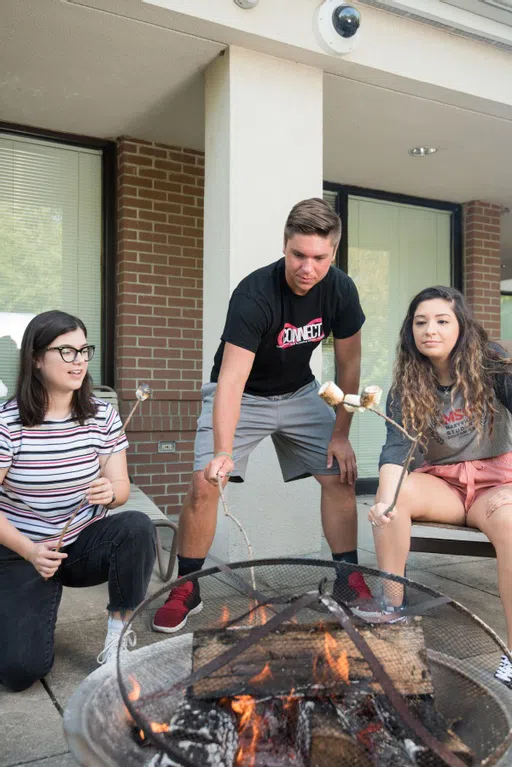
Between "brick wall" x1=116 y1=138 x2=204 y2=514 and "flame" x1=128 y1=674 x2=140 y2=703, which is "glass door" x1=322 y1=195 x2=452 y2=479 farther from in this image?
"flame" x1=128 y1=674 x2=140 y2=703

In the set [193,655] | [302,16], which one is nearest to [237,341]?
[193,655]

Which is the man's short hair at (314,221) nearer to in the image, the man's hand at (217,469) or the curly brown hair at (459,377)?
the curly brown hair at (459,377)

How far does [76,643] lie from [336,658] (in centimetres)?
131

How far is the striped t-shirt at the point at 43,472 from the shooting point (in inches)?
84.5

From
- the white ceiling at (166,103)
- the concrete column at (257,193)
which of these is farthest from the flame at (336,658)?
the white ceiling at (166,103)

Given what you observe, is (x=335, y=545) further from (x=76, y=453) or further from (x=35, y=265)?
(x=35, y=265)

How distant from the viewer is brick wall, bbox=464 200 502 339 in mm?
6172

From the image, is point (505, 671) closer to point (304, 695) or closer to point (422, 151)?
point (304, 695)

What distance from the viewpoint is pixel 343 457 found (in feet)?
9.13

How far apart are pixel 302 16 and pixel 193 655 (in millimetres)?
3225

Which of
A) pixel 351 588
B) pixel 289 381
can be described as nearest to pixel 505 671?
pixel 351 588

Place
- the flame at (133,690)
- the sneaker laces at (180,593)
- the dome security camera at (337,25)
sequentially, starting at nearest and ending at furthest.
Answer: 1. the flame at (133,690)
2. the sneaker laces at (180,593)
3. the dome security camera at (337,25)

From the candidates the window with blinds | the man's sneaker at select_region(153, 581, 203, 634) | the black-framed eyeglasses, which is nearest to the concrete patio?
the man's sneaker at select_region(153, 581, 203, 634)

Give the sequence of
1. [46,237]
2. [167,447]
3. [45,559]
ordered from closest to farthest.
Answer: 1. [45,559]
2. [46,237]
3. [167,447]
